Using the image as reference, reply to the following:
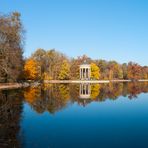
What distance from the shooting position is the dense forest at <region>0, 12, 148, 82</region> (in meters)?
45.9

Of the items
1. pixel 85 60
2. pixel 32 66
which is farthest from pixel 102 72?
pixel 32 66

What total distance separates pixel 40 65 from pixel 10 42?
53.1 metres

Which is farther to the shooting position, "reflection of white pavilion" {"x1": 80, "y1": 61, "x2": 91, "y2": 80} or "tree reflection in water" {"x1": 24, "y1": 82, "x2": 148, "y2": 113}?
"reflection of white pavilion" {"x1": 80, "y1": 61, "x2": 91, "y2": 80}

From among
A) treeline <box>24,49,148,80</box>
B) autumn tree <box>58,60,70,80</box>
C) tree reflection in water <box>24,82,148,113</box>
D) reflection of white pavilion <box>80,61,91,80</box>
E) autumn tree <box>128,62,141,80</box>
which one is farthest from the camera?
autumn tree <box>128,62,141,80</box>

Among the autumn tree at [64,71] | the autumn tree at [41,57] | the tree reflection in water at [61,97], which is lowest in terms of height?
the tree reflection in water at [61,97]

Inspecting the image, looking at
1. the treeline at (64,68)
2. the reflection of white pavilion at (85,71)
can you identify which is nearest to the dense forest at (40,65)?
the treeline at (64,68)

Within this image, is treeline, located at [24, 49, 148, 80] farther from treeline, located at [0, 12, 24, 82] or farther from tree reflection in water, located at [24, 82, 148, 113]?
tree reflection in water, located at [24, 82, 148, 113]

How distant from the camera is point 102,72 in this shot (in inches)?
5482

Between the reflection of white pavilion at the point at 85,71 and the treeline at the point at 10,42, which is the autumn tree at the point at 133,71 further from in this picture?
the treeline at the point at 10,42

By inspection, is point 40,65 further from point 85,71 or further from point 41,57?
point 85,71

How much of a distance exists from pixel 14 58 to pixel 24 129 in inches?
1343

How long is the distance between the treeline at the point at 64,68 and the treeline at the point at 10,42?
22.0 meters

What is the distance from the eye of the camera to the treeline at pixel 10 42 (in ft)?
148

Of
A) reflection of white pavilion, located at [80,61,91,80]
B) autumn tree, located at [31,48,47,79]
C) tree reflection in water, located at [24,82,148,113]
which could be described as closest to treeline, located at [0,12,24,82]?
tree reflection in water, located at [24,82,148,113]
